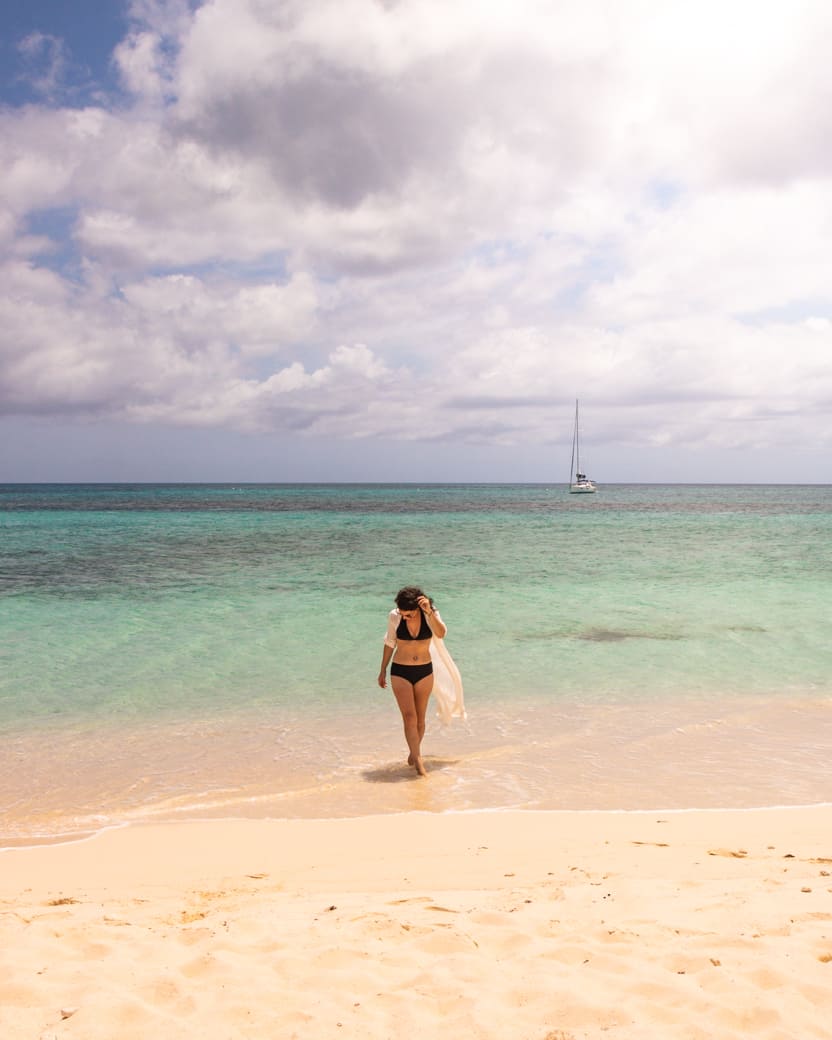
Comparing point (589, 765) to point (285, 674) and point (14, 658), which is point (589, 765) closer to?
point (285, 674)

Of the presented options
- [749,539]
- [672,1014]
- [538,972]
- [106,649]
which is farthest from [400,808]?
[749,539]

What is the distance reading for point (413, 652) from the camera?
291 inches

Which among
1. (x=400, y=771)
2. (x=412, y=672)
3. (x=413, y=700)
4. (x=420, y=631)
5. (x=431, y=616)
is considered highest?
(x=431, y=616)

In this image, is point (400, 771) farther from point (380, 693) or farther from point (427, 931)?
point (427, 931)

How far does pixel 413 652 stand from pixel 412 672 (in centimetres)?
21

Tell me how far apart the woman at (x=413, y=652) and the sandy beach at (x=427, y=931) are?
1598mm

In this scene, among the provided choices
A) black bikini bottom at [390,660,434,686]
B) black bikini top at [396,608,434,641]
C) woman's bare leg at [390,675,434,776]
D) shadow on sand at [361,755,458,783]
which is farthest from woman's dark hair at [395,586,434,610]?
shadow on sand at [361,755,458,783]

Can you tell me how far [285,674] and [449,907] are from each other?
7.01m

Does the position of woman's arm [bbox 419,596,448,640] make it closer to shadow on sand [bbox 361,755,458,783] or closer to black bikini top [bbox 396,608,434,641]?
black bikini top [bbox 396,608,434,641]

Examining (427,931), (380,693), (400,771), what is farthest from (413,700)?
(427,931)

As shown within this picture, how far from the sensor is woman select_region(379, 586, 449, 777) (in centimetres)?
724

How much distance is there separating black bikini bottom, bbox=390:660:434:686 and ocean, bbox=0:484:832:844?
0.91 meters

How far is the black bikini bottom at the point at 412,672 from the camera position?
7.32m

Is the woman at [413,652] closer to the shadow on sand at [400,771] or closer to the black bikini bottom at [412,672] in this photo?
the black bikini bottom at [412,672]
